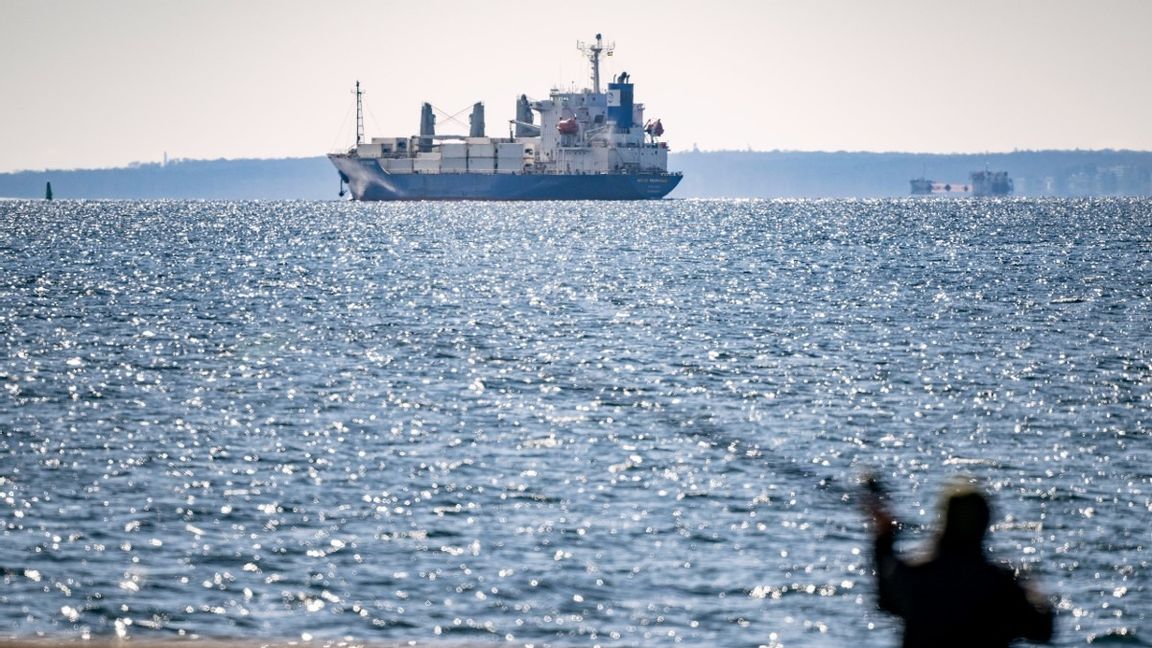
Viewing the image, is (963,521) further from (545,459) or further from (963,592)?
(545,459)

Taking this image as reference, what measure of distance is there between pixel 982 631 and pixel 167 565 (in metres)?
12.4

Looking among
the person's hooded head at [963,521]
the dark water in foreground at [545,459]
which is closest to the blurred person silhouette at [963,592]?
the person's hooded head at [963,521]

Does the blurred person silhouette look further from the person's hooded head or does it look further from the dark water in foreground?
the dark water in foreground

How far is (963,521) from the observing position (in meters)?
6.26

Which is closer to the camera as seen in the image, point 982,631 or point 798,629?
point 982,631

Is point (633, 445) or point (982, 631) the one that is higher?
point (982, 631)

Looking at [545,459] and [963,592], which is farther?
[545,459]

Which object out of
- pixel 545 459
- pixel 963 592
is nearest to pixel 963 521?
pixel 963 592

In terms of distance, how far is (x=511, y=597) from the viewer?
1603 centimetres

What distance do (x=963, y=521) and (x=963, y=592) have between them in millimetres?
265

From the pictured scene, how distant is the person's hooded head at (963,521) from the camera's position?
618 centimetres

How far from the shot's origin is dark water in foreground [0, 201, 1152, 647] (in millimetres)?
15852

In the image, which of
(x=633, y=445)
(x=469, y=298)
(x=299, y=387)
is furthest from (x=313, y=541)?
(x=469, y=298)

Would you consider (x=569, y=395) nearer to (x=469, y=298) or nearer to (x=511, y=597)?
(x=511, y=597)
